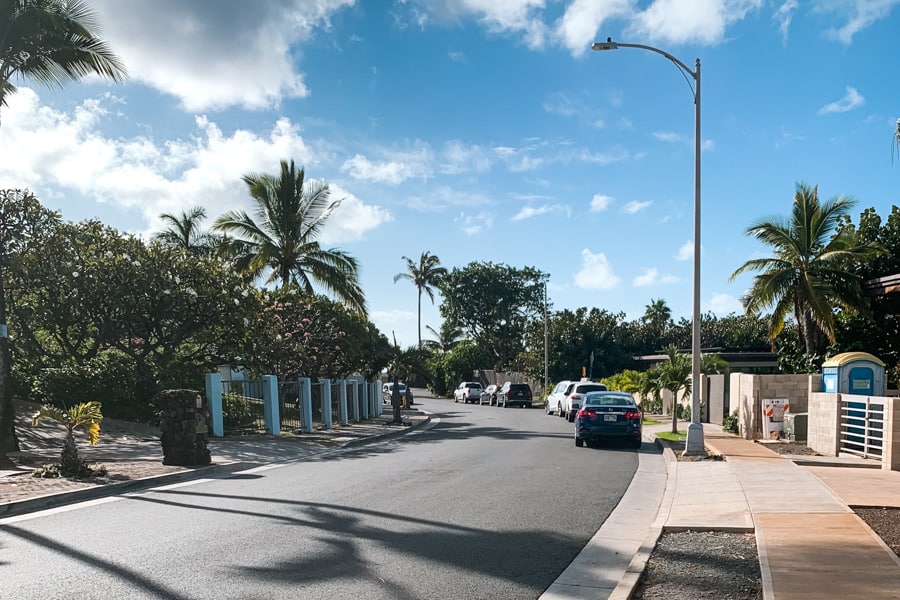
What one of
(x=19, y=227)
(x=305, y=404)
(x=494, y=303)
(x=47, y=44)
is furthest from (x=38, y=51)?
(x=494, y=303)

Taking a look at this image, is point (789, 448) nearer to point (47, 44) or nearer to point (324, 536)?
point (324, 536)

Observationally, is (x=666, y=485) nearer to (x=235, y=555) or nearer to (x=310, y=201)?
(x=235, y=555)

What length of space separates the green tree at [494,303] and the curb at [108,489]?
59.8m

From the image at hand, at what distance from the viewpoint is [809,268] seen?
2436 cm

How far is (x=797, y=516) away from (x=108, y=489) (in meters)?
9.65

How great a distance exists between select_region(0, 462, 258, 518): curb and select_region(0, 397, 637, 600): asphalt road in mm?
476

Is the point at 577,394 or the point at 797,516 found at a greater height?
the point at 797,516

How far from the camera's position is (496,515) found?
31.4ft

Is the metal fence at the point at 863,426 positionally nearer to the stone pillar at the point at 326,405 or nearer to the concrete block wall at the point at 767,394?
the concrete block wall at the point at 767,394

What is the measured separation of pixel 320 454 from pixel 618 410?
295 inches

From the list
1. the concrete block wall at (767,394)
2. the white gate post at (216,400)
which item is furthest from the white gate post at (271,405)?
the concrete block wall at (767,394)

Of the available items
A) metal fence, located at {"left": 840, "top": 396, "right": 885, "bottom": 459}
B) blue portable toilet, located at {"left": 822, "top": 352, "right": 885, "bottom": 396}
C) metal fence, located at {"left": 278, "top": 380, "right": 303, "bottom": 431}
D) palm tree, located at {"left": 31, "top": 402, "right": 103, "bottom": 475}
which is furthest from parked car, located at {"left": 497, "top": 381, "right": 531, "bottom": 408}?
palm tree, located at {"left": 31, "top": 402, "right": 103, "bottom": 475}

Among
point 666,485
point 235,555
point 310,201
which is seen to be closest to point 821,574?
point 235,555

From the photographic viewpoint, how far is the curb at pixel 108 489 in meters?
9.83
